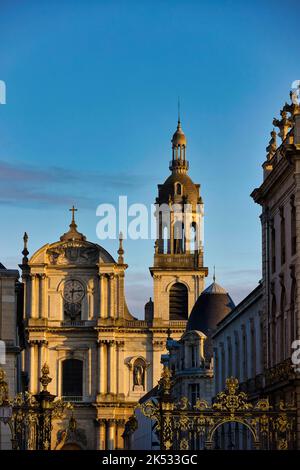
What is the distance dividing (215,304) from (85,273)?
16.2 metres

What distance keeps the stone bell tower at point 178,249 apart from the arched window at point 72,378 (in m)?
7.54

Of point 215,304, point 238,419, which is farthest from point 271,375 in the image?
point 215,304

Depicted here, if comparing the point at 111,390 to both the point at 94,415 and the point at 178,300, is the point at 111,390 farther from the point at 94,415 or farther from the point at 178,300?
the point at 178,300

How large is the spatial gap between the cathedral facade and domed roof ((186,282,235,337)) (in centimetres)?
1174

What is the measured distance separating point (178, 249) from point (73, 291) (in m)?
10.9

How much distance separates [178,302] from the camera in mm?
119188

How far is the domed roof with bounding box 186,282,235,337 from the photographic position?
102625 mm

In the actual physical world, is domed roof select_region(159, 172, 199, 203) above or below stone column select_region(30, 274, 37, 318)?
above

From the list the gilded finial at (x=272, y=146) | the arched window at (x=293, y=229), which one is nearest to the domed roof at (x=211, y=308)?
the gilded finial at (x=272, y=146)

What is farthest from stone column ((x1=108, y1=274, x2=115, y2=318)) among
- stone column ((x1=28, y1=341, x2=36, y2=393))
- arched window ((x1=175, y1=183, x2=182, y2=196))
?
arched window ((x1=175, y1=183, x2=182, y2=196))

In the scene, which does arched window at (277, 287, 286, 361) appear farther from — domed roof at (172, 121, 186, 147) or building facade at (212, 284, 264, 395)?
domed roof at (172, 121, 186, 147)
